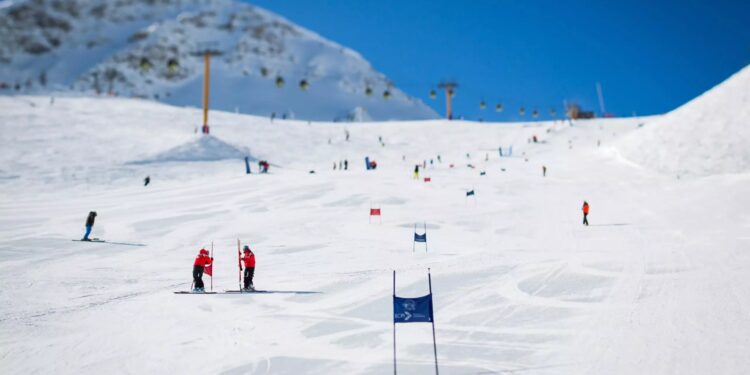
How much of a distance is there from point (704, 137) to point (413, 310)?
3630cm

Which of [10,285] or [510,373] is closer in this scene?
[510,373]

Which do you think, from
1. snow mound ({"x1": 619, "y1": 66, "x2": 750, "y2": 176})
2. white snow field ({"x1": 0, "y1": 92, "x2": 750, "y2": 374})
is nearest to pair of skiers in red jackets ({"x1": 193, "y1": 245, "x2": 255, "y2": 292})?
white snow field ({"x1": 0, "y1": 92, "x2": 750, "y2": 374})

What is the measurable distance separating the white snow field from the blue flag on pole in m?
0.86

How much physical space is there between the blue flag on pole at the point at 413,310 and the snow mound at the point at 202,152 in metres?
36.6

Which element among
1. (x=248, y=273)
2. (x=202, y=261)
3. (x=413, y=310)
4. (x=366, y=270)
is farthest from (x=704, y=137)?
(x=413, y=310)

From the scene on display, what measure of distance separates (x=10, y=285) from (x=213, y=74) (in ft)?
576

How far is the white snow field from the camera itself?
834cm

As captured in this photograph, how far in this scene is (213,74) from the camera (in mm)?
177375

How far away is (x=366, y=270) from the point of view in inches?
558

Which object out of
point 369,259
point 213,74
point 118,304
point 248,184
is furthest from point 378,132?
point 213,74

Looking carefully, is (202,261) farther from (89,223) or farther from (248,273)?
(89,223)

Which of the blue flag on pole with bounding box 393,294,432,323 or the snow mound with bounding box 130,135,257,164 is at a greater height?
the snow mound with bounding box 130,135,257,164

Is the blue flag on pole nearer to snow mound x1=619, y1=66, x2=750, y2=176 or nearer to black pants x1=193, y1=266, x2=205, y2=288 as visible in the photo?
black pants x1=193, y1=266, x2=205, y2=288

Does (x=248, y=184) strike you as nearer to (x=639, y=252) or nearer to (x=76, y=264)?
(x=76, y=264)
